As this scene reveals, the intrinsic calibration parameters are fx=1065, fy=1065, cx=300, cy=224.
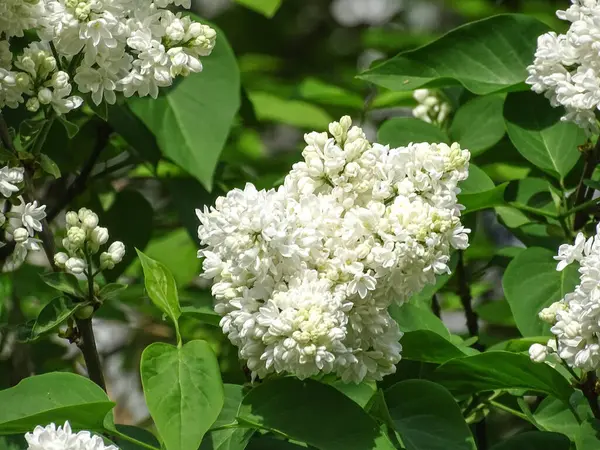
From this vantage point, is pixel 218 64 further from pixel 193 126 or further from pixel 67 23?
pixel 67 23

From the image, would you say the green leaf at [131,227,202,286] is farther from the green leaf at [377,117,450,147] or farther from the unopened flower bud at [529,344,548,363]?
the unopened flower bud at [529,344,548,363]

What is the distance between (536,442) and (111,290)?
567 mm

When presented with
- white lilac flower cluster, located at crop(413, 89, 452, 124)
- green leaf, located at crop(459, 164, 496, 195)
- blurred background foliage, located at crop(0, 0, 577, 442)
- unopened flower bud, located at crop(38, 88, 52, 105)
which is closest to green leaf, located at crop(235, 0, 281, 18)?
blurred background foliage, located at crop(0, 0, 577, 442)

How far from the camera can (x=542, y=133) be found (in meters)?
1.74

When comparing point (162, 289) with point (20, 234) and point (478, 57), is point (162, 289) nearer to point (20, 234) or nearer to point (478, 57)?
point (20, 234)

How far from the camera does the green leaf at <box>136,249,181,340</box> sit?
4.08 feet

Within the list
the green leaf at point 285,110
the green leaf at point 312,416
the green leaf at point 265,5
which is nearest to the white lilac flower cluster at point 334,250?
the green leaf at point 312,416

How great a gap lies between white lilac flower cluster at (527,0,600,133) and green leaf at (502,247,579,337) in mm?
206

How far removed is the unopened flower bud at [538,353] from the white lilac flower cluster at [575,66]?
347 millimetres

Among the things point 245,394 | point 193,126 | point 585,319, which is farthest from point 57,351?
point 585,319

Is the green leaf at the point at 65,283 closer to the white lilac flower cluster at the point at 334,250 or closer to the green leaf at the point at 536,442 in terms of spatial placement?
the white lilac flower cluster at the point at 334,250

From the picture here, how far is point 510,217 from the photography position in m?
1.73

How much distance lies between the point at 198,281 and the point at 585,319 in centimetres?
182

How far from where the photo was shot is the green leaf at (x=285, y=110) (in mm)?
2703
